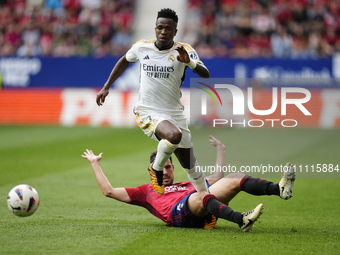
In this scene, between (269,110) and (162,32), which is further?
(269,110)

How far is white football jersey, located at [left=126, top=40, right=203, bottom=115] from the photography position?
578 cm

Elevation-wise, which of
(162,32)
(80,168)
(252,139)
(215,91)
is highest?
(162,32)

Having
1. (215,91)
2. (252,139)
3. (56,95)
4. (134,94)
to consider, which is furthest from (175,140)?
(56,95)

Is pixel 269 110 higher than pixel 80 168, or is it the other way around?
pixel 269 110

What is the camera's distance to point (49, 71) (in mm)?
18125

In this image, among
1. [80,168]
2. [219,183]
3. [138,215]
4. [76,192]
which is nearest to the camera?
[219,183]

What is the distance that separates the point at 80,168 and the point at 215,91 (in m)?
4.74

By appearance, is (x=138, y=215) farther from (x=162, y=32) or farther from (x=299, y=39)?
(x=299, y=39)

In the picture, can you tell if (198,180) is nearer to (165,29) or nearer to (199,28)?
(165,29)

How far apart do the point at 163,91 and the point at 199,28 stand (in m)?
14.7

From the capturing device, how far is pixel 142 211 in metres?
7.07

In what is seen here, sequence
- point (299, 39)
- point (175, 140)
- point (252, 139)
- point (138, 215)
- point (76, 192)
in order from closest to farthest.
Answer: point (175, 140) → point (138, 215) → point (252, 139) → point (76, 192) → point (299, 39)

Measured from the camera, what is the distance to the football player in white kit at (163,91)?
564cm

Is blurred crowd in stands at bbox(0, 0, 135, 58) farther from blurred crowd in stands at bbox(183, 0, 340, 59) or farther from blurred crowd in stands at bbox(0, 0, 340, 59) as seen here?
blurred crowd in stands at bbox(183, 0, 340, 59)
